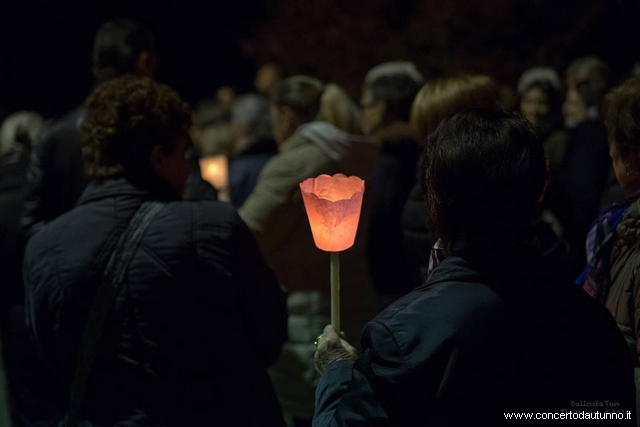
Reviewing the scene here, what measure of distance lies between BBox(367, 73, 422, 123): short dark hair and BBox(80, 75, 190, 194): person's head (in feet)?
6.22

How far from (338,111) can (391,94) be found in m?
0.37

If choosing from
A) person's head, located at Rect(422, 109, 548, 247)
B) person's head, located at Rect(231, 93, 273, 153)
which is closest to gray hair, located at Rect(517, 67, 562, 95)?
person's head, located at Rect(231, 93, 273, 153)

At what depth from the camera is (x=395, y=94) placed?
A: 4652mm

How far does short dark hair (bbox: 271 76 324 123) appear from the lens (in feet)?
14.6

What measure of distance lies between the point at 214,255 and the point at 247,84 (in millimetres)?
Answer: 10247

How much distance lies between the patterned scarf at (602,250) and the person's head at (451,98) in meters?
0.83

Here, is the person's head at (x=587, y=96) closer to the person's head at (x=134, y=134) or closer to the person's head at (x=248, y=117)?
the person's head at (x=248, y=117)

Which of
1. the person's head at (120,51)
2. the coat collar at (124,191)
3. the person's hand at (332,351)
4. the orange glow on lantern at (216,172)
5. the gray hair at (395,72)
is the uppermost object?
the person's head at (120,51)

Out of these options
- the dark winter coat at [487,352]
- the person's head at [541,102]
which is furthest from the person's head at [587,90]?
the dark winter coat at [487,352]

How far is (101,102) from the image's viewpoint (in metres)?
2.91

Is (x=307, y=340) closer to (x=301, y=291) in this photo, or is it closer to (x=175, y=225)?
(x=301, y=291)

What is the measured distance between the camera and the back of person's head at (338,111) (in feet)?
14.5

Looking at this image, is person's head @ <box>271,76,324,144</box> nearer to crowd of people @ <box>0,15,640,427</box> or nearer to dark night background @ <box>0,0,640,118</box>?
crowd of people @ <box>0,15,640,427</box>

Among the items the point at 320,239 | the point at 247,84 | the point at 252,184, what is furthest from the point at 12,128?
the point at 247,84
